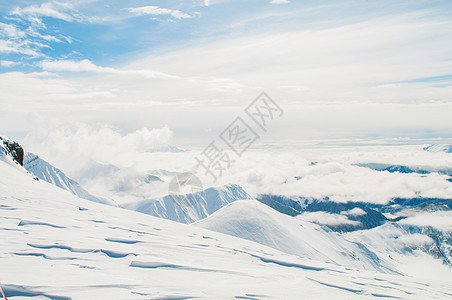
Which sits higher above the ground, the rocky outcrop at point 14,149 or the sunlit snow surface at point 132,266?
the rocky outcrop at point 14,149

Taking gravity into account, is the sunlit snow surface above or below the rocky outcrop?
below

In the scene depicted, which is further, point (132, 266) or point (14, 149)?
point (14, 149)

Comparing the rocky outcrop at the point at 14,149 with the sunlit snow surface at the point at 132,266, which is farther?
the rocky outcrop at the point at 14,149

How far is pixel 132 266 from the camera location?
476 inches

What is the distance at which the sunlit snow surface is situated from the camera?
30.3 feet

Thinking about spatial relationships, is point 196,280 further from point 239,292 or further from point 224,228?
point 224,228

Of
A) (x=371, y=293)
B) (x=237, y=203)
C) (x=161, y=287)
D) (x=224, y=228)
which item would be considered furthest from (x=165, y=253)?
(x=237, y=203)

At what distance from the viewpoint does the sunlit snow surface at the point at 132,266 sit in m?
9.23

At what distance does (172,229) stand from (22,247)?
39.7 feet

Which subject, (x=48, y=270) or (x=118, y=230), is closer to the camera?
(x=48, y=270)

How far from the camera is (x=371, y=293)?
538 inches

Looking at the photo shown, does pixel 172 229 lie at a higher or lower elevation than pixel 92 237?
lower

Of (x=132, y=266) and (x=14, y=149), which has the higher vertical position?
(x=14, y=149)

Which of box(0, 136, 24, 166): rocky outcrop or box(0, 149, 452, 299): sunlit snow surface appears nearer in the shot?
box(0, 149, 452, 299): sunlit snow surface
